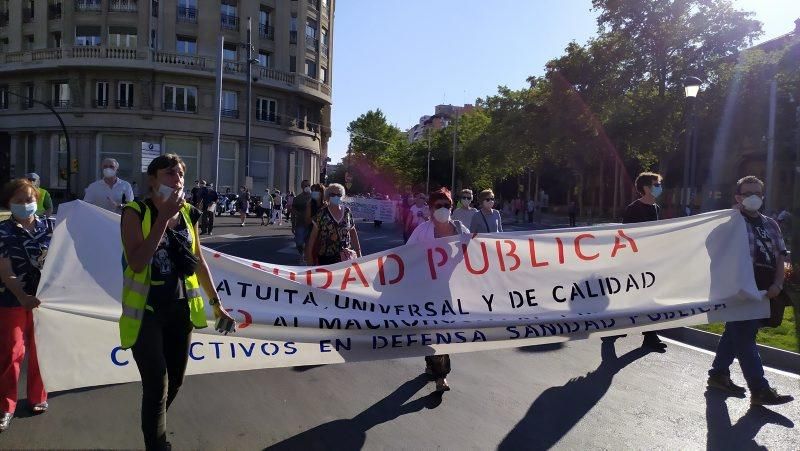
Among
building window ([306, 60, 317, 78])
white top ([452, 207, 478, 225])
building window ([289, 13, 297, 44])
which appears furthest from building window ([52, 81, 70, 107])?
white top ([452, 207, 478, 225])

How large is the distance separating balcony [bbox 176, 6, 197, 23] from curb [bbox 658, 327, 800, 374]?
144 feet

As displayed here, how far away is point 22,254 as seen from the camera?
13.6 feet

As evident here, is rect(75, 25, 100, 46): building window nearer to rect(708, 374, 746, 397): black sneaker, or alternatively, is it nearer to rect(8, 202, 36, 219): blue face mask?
rect(8, 202, 36, 219): blue face mask

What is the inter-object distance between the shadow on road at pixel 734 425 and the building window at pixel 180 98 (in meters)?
43.1

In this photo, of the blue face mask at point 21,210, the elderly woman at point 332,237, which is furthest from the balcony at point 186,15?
the blue face mask at point 21,210

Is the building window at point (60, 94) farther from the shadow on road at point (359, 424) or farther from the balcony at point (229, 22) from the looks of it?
the shadow on road at point (359, 424)

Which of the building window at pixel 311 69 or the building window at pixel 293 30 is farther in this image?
the building window at pixel 311 69

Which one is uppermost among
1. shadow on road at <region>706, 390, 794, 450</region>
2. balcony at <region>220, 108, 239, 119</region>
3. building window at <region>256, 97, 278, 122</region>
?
building window at <region>256, 97, 278, 122</region>

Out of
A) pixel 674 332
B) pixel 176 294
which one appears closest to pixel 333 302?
pixel 176 294

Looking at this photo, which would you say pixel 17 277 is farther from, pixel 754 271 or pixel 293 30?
pixel 293 30

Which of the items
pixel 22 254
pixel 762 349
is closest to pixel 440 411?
pixel 22 254

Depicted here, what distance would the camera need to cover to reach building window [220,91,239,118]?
1756 inches

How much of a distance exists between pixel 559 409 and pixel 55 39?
49502mm

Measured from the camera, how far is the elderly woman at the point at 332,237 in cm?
633
